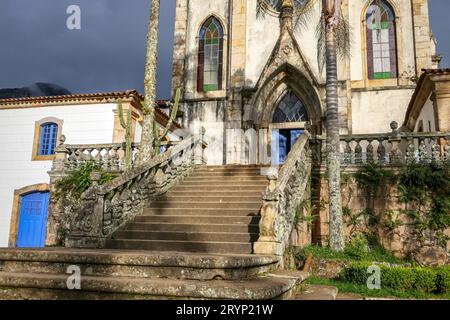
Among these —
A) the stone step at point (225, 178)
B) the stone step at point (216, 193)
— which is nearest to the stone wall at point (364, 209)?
the stone step at point (225, 178)

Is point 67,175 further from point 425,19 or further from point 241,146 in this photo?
point 425,19

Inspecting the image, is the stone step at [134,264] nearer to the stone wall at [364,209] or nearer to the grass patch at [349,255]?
the grass patch at [349,255]

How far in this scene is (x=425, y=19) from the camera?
16.1m

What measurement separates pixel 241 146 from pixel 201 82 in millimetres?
4138

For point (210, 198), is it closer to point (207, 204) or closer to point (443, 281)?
point (207, 204)

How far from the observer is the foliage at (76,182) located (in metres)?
12.8

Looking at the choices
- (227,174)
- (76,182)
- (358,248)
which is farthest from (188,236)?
(76,182)

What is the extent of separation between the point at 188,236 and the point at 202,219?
3.01ft

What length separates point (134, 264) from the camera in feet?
15.5

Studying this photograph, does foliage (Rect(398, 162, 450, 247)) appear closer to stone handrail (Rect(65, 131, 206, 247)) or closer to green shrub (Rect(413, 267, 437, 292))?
green shrub (Rect(413, 267, 437, 292))

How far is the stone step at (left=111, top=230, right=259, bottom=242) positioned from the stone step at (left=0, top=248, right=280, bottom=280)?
258 centimetres
